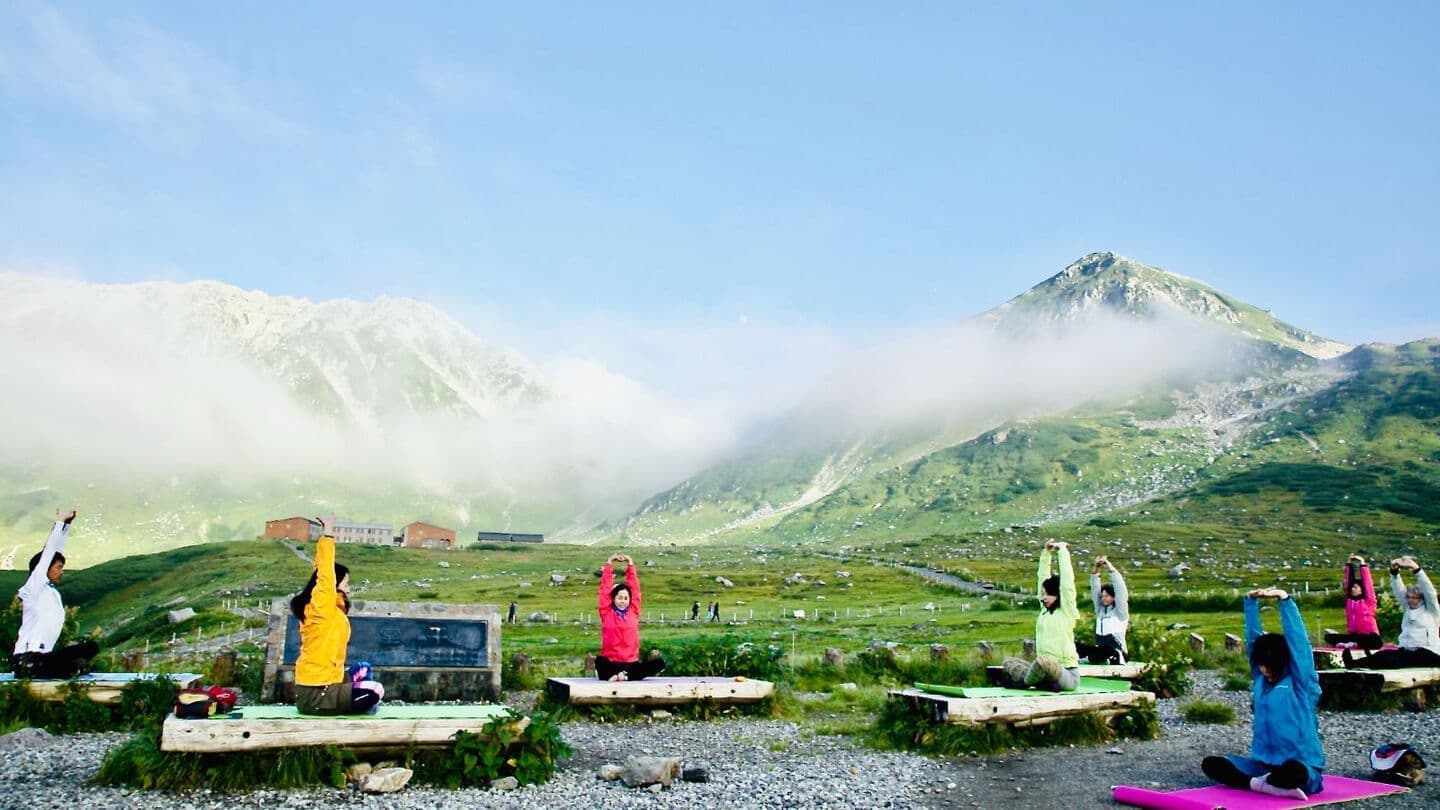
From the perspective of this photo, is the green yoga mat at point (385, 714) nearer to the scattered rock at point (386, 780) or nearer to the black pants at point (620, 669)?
the scattered rock at point (386, 780)

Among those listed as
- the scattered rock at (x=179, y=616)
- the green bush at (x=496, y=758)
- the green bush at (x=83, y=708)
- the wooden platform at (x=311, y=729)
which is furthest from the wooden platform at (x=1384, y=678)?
the scattered rock at (x=179, y=616)

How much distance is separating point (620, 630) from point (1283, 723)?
488 inches

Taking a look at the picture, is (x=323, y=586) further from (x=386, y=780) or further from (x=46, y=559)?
(x=46, y=559)

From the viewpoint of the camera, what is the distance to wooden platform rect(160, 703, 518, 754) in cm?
1298

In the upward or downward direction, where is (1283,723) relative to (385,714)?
downward

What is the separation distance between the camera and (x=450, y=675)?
2106 centimetres

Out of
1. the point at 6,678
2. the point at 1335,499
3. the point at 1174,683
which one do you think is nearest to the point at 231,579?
the point at 6,678

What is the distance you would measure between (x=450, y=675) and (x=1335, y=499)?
208 meters

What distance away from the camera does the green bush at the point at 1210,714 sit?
20.9 m

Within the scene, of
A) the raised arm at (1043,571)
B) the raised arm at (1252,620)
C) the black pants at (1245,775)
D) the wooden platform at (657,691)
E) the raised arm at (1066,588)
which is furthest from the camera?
the wooden platform at (657,691)

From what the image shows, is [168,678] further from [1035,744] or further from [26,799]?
[1035,744]

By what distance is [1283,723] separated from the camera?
1270 centimetres

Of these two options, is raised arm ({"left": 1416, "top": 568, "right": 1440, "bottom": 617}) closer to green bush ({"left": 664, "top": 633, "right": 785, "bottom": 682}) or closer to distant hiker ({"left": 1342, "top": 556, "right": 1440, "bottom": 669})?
distant hiker ({"left": 1342, "top": 556, "right": 1440, "bottom": 669})

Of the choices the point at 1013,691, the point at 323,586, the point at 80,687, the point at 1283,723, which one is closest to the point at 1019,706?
the point at 1013,691
